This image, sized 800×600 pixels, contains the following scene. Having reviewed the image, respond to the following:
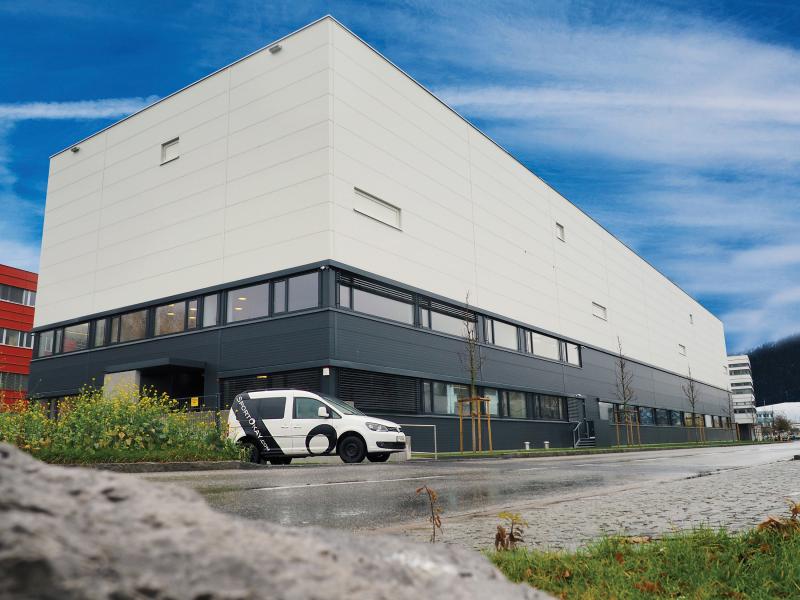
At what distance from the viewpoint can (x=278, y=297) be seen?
27.4 meters

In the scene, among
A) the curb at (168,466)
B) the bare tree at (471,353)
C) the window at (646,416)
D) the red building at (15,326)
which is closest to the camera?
the curb at (168,466)

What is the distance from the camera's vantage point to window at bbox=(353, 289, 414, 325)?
1062 inches

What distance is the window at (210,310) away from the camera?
96.3 feet

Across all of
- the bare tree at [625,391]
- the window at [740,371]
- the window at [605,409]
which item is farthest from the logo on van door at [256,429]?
the window at [740,371]

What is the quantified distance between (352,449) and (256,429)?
2.54 meters

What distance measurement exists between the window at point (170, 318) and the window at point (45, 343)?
9.24 m

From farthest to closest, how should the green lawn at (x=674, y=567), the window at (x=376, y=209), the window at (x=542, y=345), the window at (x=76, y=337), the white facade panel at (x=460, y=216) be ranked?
the window at (x=542, y=345) → the window at (x=76, y=337) → the white facade panel at (x=460, y=216) → the window at (x=376, y=209) → the green lawn at (x=674, y=567)

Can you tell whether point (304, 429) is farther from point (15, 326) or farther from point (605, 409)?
point (15, 326)

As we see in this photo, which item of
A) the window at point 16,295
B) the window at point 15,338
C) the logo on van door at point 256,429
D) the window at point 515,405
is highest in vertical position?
the window at point 16,295

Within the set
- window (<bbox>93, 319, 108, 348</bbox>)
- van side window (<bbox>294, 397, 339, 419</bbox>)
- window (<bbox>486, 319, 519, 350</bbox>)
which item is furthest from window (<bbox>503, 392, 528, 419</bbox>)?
window (<bbox>93, 319, 108, 348</bbox>)

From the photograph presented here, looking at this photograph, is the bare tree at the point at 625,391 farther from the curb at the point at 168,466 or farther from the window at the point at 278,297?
the curb at the point at 168,466

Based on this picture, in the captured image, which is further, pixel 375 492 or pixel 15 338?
pixel 15 338

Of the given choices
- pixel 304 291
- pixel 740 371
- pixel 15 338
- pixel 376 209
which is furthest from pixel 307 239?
pixel 740 371

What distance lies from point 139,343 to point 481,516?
91.4 ft
